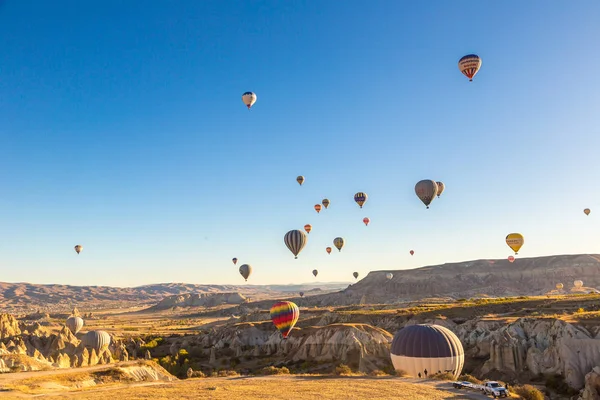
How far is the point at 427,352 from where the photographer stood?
31.2m

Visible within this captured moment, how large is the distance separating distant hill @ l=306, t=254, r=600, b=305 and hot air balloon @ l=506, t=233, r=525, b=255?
294 ft

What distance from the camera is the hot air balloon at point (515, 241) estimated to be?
8088cm

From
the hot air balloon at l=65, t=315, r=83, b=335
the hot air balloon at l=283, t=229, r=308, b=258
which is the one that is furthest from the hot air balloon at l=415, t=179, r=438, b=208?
the hot air balloon at l=65, t=315, r=83, b=335

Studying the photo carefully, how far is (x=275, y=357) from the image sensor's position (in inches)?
2761

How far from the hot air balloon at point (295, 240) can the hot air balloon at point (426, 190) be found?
18.6 m

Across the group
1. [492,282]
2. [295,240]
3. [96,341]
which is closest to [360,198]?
[295,240]

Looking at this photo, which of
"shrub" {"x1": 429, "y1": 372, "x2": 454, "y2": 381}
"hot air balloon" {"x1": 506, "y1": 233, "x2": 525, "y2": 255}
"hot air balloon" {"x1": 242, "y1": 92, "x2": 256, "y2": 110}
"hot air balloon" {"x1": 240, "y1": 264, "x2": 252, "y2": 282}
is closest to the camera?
"shrub" {"x1": 429, "y1": 372, "x2": 454, "y2": 381}

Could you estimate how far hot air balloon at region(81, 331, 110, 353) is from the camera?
214 ft

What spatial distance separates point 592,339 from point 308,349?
35.4m

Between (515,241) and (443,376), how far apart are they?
58419mm

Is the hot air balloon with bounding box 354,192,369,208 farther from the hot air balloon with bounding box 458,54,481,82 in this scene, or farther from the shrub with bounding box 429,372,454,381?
the shrub with bounding box 429,372,454,381

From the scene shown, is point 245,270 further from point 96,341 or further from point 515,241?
point 515,241

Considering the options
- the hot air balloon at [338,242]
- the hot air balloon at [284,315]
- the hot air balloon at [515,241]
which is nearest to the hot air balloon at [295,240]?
the hot air balloon at [284,315]

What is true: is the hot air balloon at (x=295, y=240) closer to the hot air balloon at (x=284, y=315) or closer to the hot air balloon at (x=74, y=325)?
the hot air balloon at (x=284, y=315)
